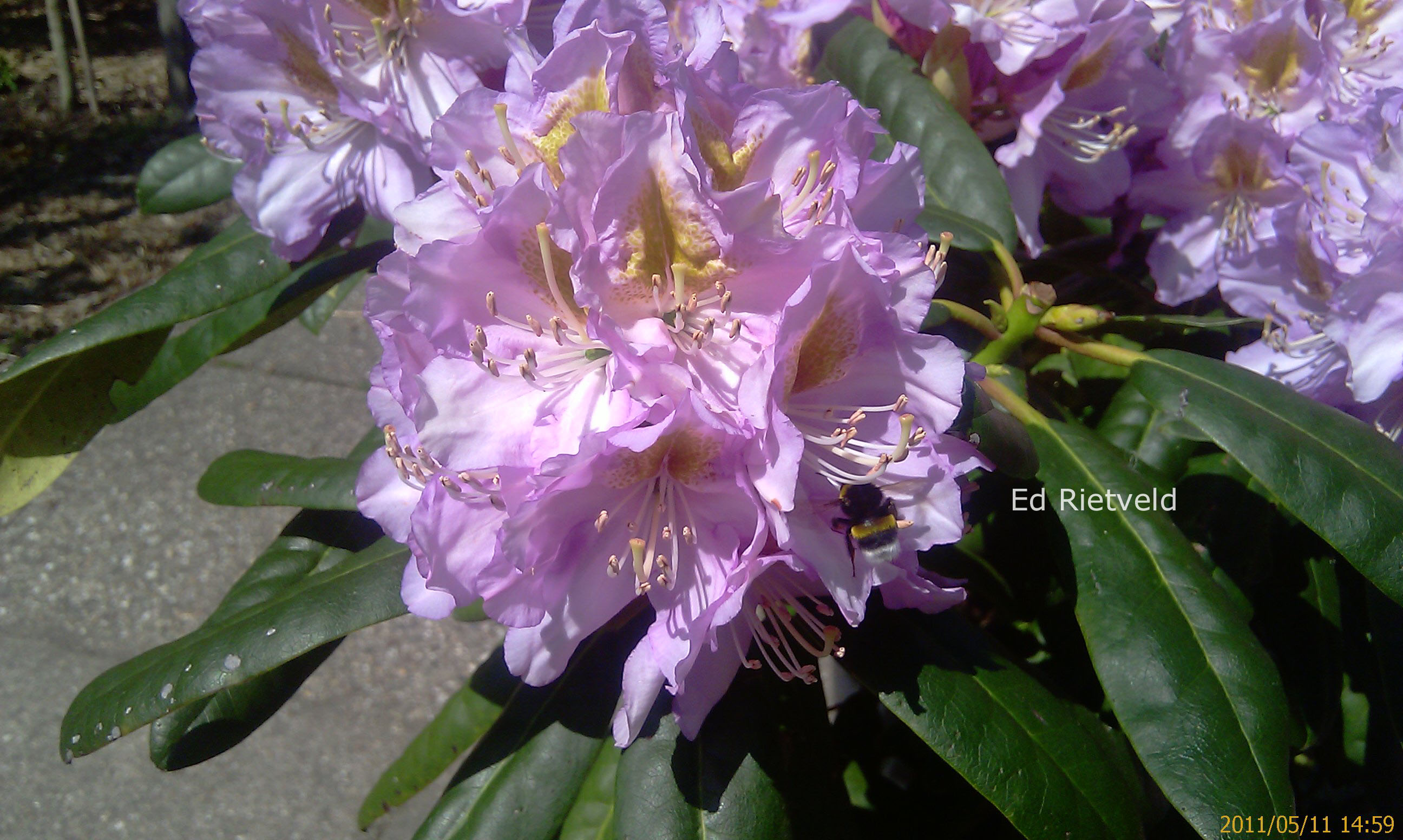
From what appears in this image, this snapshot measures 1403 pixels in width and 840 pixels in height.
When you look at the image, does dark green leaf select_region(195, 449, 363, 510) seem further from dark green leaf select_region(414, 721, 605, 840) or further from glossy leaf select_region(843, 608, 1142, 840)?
glossy leaf select_region(843, 608, 1142, 840)

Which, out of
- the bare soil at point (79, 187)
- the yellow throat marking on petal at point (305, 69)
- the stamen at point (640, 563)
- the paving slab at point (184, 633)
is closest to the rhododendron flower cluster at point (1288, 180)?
the stamen at point (640, 563)

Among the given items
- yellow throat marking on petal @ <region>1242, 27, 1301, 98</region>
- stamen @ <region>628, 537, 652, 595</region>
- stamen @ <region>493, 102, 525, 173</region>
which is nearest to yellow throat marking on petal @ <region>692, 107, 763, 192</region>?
stamen @ <region>493, 102, 525, 173</region>

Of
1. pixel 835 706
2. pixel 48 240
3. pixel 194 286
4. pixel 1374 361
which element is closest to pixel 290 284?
pixel 194 286

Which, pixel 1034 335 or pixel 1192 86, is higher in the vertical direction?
pixel 1192 86

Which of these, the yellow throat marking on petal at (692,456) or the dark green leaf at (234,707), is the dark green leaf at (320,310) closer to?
the dark green leaf at (234,707)

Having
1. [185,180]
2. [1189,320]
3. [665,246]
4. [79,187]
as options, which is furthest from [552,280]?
[79,187]

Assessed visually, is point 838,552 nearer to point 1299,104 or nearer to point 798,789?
point 798,789
